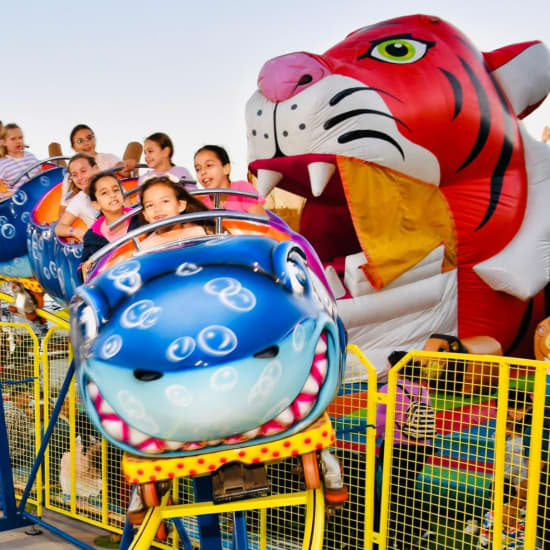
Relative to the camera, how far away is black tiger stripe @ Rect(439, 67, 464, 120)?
424cm

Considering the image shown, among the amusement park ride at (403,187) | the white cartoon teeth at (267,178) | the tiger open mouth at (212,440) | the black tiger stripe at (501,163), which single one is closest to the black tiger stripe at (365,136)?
the amusement park ride at (403,187)

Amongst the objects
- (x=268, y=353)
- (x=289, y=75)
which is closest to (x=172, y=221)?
(x=268, y=353)

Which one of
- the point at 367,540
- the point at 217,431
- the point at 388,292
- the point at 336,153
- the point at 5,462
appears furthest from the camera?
the point at 388,292

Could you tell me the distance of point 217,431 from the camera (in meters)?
1.41

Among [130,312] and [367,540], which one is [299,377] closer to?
[130,312]

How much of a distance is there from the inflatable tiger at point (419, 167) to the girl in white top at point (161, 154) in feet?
1.69

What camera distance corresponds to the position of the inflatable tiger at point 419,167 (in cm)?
413

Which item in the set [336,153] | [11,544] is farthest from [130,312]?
[11,544]

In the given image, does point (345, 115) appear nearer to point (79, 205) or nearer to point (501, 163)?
point (501, 163)

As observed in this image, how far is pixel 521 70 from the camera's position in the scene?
15.1 ft

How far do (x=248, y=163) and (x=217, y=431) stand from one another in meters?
3.32

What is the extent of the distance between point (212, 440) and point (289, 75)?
3226mm

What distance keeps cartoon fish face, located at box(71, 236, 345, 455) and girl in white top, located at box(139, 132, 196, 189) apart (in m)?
2.97

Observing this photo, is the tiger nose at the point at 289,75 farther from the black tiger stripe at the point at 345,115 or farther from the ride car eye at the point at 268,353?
the ride car eye at the point at 268,353
